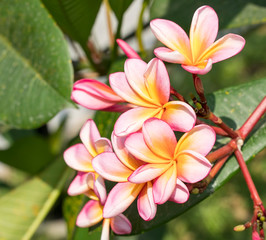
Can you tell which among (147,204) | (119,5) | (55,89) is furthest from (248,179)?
(119,5)

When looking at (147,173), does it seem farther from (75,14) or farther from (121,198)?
(75,14)

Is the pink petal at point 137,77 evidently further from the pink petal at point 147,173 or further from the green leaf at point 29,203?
the green leaf at point 29,203

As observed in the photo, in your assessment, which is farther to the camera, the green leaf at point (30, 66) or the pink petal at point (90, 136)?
the green leaf at point (30, 66)

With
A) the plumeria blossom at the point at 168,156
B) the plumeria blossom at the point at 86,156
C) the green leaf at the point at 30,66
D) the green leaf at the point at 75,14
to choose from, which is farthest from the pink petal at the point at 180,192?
the green leaf at the point at 75,14

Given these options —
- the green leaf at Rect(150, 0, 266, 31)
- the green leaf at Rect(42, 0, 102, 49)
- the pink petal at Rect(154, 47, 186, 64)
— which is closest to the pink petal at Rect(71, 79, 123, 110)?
the pink petal at Rect(154, 47, 186, 64)

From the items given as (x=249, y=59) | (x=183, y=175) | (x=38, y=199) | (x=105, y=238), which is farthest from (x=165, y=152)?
(x=249, y=59)

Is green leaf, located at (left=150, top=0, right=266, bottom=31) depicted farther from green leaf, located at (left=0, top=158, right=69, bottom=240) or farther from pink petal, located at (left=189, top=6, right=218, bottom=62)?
green leaf, located at (left=0, top=158, right=69, bottom=240)

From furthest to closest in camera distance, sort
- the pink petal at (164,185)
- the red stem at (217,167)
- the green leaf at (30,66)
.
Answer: the green leaf at (30,66) < the red stem at (217,167) < the pink petal at (164,185)
